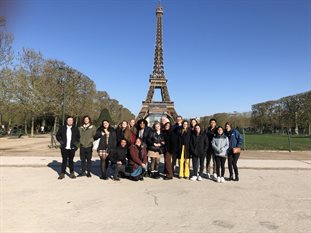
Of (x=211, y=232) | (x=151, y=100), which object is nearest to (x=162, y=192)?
(x=211, y=232)

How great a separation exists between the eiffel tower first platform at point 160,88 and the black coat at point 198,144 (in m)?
64.1

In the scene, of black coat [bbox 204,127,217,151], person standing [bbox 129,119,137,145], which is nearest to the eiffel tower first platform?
person standing [bbox 129,119,137,145]

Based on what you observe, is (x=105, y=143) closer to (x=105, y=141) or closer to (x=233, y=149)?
(x=105, y=141)

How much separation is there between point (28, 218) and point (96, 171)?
548cm

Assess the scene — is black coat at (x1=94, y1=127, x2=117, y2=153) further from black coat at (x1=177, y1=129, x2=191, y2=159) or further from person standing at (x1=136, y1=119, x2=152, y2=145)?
black coat at (x1=177, y1=129, x2=191, y2=159)

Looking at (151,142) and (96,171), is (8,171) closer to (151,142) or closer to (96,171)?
(96,171)

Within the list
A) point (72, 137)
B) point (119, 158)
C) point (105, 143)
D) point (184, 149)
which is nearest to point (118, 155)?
point (119, 158)

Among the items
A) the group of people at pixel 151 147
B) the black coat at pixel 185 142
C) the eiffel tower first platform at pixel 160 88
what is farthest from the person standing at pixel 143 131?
the eiffel tower first platform at pixel 160 88

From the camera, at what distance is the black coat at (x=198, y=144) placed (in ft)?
31.2

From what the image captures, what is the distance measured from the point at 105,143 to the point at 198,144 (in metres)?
2.73

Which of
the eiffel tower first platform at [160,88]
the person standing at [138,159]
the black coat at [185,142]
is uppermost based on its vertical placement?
the eiffel tower first platform at [160,88]

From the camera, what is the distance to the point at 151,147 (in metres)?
9.62

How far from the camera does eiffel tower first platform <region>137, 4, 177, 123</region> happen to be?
246 ft

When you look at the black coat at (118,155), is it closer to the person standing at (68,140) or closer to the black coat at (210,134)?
the person standing at (68,140)
